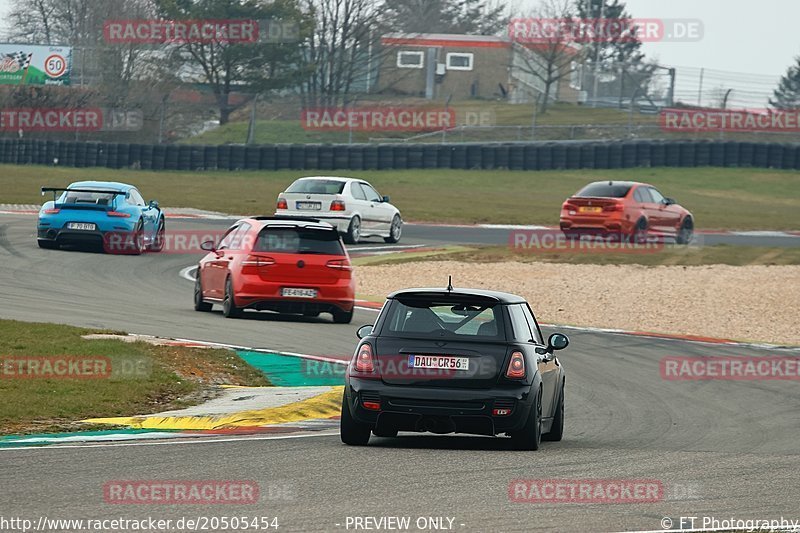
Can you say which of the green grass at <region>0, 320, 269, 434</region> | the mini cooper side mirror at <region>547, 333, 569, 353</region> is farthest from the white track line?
the mini cooper side mirror at <region>547, 333, 569, 353</region>

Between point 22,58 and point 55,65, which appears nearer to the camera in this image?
point 55,65

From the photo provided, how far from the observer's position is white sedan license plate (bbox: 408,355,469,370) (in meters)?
9.74

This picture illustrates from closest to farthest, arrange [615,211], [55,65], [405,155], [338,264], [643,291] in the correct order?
1. [338,264]
2. [643,291]
3. [615,211]
4. [405,155]
5. [55,65]

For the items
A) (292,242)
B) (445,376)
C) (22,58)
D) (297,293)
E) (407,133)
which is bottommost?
(297,293)

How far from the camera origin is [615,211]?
30.8 m

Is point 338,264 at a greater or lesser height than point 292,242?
lesser

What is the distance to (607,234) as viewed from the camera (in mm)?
31141

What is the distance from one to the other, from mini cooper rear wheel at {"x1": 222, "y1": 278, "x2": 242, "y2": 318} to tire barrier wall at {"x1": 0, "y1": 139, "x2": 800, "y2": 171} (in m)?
29.1

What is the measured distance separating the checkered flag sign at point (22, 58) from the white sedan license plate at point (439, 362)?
59.1 meters

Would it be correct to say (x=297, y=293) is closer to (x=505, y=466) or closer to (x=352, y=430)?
(x=352, y=430)

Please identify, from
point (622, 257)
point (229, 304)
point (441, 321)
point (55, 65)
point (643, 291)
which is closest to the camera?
point (441, 321)

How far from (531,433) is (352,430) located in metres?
1.25

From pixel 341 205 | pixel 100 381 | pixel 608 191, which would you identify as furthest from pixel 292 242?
pixel 608 191

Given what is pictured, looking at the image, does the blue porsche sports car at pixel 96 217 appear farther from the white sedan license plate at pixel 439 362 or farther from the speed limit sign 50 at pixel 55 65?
the speed limit sign 50 at pixel 55 65
